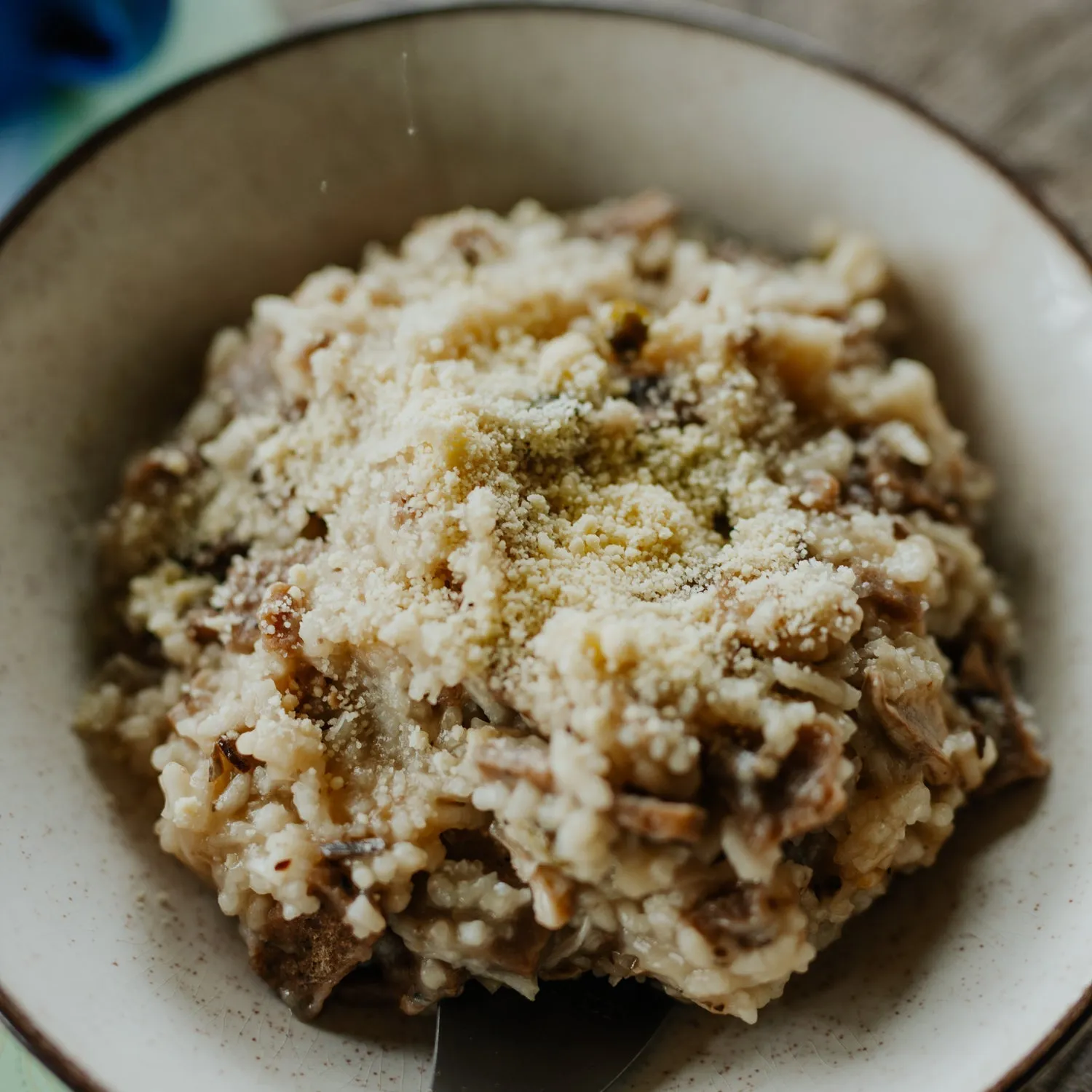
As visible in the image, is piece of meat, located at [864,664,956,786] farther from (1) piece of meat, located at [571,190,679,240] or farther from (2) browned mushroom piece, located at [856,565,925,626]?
(1) piece of meat, located at [571,190,679,240]

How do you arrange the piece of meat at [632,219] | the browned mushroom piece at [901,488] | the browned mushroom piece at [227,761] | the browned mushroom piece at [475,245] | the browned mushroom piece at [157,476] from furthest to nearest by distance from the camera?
1. the piece of meat at [632,219]
2. the browned mushroom piece at [475,245]
3. the browned mushroom piece at [157,476]
4. the browned mushroom piece at [901,488]
5. the browned mushroom piece at [227,761]

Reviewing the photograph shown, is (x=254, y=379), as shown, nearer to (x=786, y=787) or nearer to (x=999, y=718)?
(x=786, y=787)

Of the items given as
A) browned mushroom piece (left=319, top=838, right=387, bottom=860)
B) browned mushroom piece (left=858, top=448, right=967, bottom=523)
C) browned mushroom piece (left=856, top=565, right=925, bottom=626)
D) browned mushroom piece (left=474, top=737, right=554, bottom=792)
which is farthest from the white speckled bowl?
browned mushroom piece (left=474, top=737, right=554, bottom=792)

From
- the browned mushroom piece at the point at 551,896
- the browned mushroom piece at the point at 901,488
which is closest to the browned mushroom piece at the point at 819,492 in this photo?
the browned mushroom piece at the point at 901,488

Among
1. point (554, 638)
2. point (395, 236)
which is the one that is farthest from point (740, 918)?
point (395, 236)

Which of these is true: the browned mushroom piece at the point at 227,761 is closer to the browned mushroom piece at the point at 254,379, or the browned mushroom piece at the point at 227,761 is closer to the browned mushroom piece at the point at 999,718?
the browned mushroom piece at the point at 254,379

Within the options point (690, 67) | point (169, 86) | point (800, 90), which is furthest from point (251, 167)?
point (800, 90)
